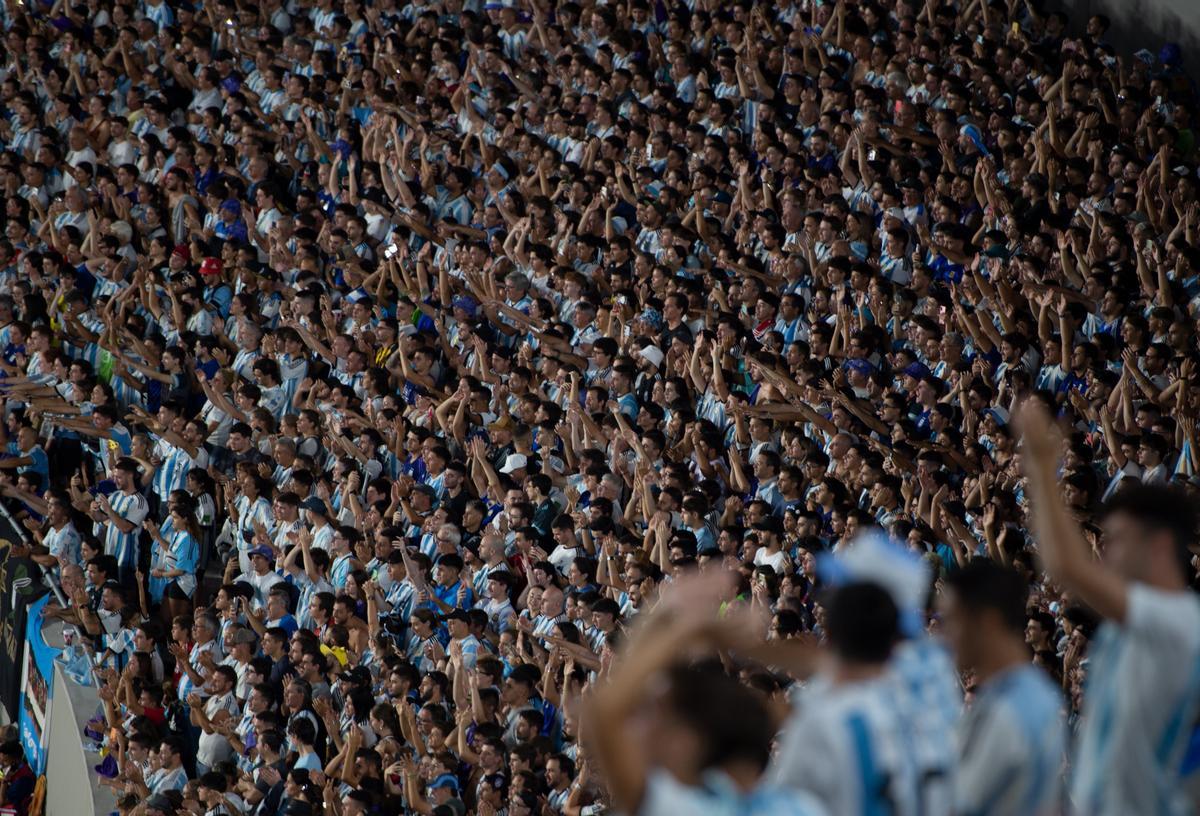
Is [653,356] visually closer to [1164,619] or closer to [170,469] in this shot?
[170,469]

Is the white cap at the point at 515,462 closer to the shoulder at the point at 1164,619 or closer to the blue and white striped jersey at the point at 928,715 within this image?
the blue and white striped jersey at the point at 928,715

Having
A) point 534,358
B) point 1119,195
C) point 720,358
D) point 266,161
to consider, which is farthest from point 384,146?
point 1119,195

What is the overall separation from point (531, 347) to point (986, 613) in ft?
25.3

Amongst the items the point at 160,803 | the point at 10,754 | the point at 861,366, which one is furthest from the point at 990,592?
the point at 10,754

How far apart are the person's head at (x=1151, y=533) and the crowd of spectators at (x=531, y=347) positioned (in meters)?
2.42

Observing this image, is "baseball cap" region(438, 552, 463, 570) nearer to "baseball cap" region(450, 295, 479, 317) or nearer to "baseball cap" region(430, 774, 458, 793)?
"baseball cap" region(430, 774, 458, 793)

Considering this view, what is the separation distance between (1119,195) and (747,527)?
10.6ft

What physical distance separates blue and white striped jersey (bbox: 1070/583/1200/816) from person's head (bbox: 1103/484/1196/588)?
0.14 ft

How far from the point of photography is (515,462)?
9.86 meters

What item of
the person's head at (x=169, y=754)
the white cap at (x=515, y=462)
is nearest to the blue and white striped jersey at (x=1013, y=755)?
the person's head at (x=169, y=754)

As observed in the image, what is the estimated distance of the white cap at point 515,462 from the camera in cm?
984

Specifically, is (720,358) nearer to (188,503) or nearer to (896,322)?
(896,322)

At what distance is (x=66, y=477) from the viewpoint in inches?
A: 469

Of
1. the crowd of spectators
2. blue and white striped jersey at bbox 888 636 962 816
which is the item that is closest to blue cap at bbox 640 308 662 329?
the crowd of spectators
